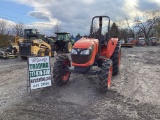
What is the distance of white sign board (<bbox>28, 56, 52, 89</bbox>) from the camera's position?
792 cm

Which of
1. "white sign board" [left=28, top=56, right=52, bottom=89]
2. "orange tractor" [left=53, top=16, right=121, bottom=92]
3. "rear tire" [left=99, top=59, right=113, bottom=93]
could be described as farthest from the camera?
"orange tractor" [left=53, top=16, right=121, bottom=92]

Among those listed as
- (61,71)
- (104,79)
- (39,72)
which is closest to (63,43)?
(61,71)

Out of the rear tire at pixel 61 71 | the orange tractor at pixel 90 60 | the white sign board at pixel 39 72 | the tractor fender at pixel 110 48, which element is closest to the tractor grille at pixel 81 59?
the orange tractor at pixel 90 60

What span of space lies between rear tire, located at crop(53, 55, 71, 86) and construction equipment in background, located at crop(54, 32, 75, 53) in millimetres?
16930

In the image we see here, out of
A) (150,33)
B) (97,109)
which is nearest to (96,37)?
(97,109)

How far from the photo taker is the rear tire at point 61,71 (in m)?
8.79

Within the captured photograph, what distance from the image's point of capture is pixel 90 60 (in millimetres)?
8500

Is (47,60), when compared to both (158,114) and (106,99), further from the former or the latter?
(158,114)

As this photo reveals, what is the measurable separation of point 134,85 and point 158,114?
3005 millimetres

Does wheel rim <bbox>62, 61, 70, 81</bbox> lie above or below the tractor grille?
below

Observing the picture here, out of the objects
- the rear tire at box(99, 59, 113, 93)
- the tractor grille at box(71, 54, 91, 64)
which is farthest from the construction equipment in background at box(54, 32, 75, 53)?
the rear tire at box(99, 59, 113, 93)

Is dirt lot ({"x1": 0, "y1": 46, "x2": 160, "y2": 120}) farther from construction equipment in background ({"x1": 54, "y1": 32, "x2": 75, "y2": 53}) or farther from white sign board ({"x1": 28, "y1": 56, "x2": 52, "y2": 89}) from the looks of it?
construction equipment in background ({"x1": 54, "y1": 32, "x2": 75, "y2": 53})

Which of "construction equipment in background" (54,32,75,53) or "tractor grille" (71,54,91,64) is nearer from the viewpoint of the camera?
"tractor grille" (71,54,91,64)

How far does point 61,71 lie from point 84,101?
6.59 ft
